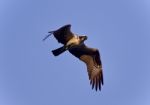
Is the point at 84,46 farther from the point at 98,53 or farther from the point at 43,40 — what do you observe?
the point at 43,40

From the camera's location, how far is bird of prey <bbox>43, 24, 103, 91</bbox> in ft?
63.6

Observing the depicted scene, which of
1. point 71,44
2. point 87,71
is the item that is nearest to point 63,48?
point 71,44

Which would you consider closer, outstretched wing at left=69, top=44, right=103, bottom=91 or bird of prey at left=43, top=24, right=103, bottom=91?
bird of prey at left=43, top=24, right=103, bottom=91

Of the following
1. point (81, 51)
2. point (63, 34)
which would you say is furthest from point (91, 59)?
point (63, 34)

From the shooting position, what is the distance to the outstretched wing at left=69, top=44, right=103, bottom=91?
20.5 metres

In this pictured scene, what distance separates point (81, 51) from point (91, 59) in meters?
0.52

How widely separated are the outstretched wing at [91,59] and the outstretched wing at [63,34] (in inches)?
38.5

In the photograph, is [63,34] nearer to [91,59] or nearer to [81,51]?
[81,51]

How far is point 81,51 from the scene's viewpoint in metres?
20.9

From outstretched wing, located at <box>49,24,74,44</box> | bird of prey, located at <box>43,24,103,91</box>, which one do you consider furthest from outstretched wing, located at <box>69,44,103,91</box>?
outstretched wing, located at <box>49,24,74,44</box>

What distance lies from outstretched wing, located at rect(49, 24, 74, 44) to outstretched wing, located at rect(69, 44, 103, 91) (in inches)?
38.5

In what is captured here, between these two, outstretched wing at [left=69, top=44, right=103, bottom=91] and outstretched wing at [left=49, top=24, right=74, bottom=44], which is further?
outstretched wing at [left=69, top=44, right=103, bottom=91]

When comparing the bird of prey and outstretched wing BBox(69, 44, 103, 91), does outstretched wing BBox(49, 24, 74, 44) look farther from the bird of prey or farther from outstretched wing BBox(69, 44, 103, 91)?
outstretched wing BBox(69, 44, 103, 91)

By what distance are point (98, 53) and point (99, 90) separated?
5.28ft
